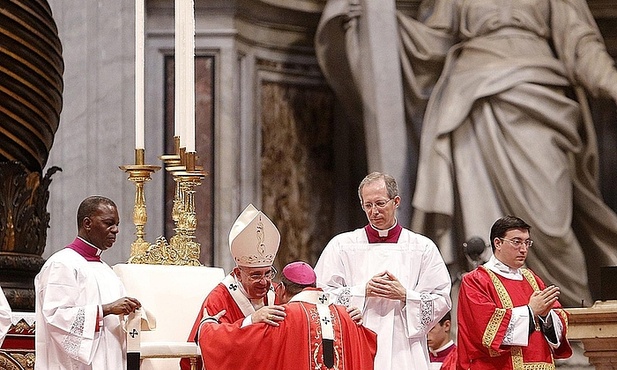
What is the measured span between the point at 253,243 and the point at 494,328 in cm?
139

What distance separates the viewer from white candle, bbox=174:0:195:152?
7555 mm

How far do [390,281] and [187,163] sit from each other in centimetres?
111

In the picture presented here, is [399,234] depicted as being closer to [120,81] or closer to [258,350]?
[258,350]

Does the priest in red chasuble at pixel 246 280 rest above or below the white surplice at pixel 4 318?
above

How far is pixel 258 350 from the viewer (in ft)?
20.2

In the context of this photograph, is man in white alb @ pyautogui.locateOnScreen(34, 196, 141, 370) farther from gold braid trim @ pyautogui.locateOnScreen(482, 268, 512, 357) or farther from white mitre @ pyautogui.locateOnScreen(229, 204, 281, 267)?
gold braid trim @ pyautogui.locateOnScreen(482, 268, 512, 357)

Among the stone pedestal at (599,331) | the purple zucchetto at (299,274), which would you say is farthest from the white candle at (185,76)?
the stone pedestal at (599,331)

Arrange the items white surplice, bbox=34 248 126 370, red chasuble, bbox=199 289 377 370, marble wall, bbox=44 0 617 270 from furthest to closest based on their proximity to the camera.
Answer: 1. marble wall, bbox=44 0 617 270
2. white surplice, bbox=34 248 126 370
3. red chasuble, bbox=199 289 377 370

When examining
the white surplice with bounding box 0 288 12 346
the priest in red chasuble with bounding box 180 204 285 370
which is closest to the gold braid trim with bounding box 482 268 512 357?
the priest in red chasuble with bounding box 180 204 285 370

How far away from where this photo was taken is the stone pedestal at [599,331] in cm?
728

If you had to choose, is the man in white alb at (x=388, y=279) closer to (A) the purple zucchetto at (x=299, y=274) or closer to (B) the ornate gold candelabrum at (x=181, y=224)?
(B) the ornate gold candelabrum at (x=181, y=224)

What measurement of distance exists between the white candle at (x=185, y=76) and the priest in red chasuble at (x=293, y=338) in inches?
56.2

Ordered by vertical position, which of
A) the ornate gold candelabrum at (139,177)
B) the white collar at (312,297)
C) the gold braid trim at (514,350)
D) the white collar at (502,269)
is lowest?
the gold braid trim at (514,350)

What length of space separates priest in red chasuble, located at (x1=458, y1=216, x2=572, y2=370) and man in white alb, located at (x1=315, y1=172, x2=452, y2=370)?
19 centimetres
